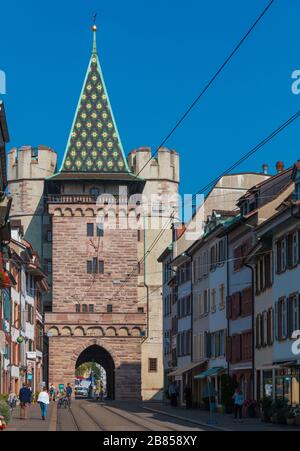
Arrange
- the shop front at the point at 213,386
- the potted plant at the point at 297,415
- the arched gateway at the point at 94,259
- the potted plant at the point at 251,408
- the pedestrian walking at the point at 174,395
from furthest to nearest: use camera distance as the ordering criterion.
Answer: the arched gateway at the point at 94,259, the pedestrian walking at the point at 174,395, the shop front at the point at 213,386, the potted plant at the point at 251,408, the potted plant at the point at 297,415

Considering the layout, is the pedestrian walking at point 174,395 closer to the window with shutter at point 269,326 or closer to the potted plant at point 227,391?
the potted plant at point 227,391

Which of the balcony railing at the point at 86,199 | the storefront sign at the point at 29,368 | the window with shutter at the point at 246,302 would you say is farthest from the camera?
the balcony railing at the point at 86,199

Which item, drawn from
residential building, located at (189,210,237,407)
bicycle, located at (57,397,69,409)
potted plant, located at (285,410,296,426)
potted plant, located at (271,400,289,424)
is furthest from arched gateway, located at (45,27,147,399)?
potted plant, located at (285,410,296,426)

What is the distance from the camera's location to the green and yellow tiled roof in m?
110

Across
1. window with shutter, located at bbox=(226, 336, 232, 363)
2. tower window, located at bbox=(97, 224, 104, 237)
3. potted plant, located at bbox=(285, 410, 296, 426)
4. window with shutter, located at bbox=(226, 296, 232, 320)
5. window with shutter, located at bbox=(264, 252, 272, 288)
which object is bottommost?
potted plant, located at bbox=(285, 410, 296, 426)

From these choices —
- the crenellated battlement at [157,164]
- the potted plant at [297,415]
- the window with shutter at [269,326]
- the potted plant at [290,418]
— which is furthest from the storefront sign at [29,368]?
the potted plant at [297,415]

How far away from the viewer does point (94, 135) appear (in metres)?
112

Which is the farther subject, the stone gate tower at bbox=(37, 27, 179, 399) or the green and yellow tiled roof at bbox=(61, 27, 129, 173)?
the green and yellow tiled roof at bbox=(61, 27, 129, 173)

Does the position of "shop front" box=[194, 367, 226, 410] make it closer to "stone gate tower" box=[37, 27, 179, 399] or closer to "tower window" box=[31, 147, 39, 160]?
"stone gate tower" box=[37, 27, 179, 399]

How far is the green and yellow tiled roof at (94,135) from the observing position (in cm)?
11006
